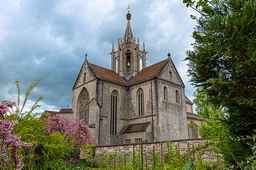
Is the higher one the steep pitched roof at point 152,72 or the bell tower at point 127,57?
the bell tower at point 127,57

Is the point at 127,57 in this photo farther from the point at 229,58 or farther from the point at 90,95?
the point at 229,58

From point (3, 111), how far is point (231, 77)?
3589 millimetres

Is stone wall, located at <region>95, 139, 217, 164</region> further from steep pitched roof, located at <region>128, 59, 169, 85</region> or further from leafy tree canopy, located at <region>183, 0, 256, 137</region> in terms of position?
steep pitched roof, located at <region>128, 59, 169, 85</region>

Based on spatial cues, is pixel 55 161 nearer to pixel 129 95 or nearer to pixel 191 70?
pixel 191 70

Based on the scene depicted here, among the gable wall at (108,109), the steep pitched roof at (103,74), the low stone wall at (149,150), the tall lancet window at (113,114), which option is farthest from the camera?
the steep pitched roof at (103,74)

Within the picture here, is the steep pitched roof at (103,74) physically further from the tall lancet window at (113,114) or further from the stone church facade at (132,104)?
the tall lancet window at (113,114)

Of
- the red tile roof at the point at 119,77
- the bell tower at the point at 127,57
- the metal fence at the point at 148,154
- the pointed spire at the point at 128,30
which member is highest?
the pointed spire at the point at 128,30

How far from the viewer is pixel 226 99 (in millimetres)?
4227

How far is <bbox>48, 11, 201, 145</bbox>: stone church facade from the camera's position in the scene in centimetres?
2675

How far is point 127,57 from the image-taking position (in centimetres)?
3788

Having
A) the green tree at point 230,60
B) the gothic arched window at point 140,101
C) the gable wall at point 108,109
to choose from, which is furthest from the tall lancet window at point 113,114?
the green tree at point 230,60

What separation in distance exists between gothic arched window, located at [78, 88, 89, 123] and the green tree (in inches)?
1007

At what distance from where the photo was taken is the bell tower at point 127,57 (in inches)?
1426

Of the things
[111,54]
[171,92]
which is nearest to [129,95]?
[171,92]
